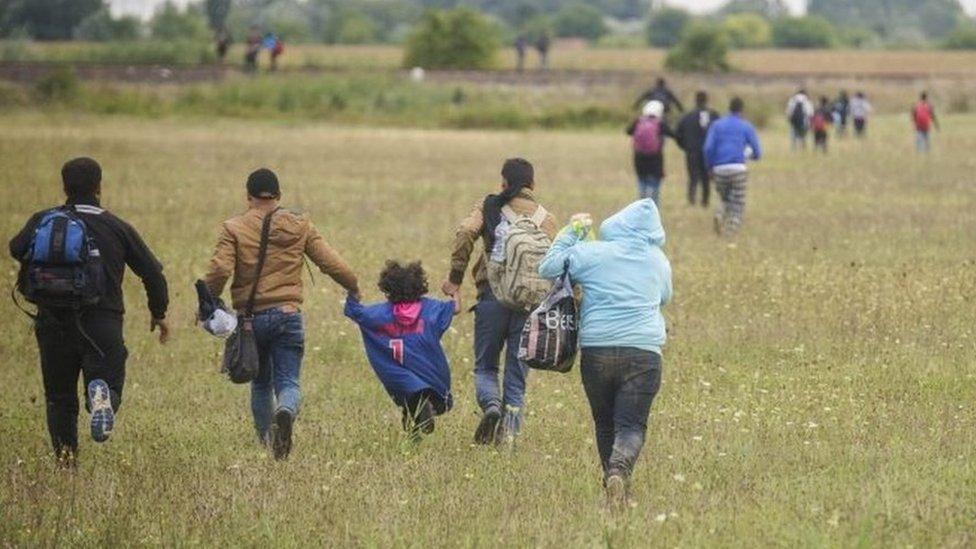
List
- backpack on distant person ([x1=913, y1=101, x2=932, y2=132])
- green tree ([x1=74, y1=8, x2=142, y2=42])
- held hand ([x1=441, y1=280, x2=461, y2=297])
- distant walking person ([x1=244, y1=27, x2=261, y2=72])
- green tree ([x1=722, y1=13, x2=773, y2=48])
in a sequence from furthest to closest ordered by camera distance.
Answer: green tree ([x1=722, y1=13, x2=773, y2=48]) < green tree ([x1=74, y1=8, x2=142, y2=42]) < distant walking person ([x1=244, y1=27, x2=261, y2=72]) < backpack on distant person ([x1=913, y1=101, x2=932, y2=132]) < held hand ([x1=441, y1=280, x2=461, y2=297])

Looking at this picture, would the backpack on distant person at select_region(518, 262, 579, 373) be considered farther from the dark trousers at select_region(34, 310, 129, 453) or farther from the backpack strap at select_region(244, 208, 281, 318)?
the dark trousers at select_region(34, 310, 129, 453)

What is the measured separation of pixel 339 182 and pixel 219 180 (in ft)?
6.82

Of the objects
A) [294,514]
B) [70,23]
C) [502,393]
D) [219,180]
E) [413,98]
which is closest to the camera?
[294,514]

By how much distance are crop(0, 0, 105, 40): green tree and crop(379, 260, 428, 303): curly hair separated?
67.8m

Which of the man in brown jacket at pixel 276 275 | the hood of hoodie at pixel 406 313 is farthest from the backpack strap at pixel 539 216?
the man in brown jacket at pixel 276 275

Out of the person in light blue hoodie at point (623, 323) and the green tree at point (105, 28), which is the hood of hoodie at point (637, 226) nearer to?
the person in light blue hoodie at point (623, 323)

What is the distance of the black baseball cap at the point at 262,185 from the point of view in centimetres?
1098

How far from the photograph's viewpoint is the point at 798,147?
169ft

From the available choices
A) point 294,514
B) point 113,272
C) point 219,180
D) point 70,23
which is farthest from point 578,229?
point 70,23

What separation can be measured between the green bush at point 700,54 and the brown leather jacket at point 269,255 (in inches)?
3763

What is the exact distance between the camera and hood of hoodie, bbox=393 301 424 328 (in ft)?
36.4

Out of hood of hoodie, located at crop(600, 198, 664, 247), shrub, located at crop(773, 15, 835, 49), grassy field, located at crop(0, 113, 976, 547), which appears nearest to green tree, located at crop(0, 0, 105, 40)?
grassy field, located at crop(0, 113, 976, 547)

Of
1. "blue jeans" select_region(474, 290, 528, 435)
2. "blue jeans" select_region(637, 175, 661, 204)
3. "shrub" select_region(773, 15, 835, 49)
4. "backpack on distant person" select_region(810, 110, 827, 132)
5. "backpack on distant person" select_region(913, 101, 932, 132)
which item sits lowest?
"shrub" select_region(773, 15, 835, 49)

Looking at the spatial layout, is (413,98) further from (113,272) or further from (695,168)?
(113,272)
